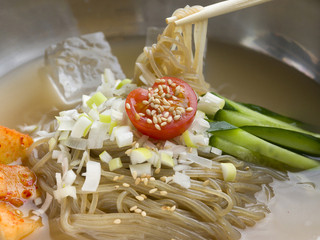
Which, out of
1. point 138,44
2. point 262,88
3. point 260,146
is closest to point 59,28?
point 138,44

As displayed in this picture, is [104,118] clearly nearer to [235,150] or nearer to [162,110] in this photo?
[162,110]

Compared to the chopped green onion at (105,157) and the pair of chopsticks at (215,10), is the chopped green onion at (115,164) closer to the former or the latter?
the chopped green onion at (105,157)

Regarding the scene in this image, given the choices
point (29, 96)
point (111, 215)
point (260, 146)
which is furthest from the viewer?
point (29, 96)

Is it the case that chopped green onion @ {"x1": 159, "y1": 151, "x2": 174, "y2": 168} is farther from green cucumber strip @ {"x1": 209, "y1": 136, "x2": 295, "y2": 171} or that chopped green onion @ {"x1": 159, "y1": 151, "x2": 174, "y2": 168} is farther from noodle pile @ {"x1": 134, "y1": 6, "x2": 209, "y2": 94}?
noodle pile @ {"x1": 134, "y1": 6, "x2": 209, "y2": 94}

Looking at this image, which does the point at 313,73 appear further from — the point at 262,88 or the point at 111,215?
the point at 111,215

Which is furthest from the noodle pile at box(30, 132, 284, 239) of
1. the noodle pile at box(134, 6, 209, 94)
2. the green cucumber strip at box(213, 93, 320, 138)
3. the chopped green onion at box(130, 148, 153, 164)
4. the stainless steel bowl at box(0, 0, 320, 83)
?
the stainless steel bowl at box(0, 0, 320, 83)

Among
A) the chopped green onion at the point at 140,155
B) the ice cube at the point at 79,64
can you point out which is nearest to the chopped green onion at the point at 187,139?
the chopped green onion at the point at 140,155
